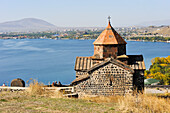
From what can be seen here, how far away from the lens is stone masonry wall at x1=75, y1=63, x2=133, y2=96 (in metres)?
13.8

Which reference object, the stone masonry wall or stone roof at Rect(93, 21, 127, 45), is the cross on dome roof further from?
the stone masonry wall

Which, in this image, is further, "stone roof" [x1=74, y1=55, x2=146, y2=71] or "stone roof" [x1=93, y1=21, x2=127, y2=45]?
"stone roof" [x1=74, y1=55, x2=146, y2=71]

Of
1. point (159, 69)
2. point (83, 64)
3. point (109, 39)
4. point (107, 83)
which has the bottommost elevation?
point (159, 69)

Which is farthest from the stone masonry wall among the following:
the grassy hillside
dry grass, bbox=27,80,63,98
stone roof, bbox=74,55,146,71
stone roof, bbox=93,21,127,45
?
the grassy hillside

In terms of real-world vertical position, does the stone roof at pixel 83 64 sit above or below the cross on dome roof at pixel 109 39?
below

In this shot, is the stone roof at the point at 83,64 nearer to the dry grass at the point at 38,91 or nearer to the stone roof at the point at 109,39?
the stone roof at the point at 109,39

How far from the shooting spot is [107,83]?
13.9 metres

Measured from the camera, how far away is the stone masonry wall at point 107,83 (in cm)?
1382

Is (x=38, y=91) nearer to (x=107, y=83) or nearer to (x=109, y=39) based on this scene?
(x=107, y=83)

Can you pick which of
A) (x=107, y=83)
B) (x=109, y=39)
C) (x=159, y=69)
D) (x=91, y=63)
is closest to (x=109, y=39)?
(x=109, y=39)

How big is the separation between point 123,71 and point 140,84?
2.02 meters

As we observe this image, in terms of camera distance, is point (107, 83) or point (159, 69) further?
point (159, 69)

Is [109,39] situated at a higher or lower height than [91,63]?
higher

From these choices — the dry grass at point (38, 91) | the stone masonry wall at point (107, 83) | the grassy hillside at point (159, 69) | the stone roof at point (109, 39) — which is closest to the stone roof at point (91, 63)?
the stone roof at point (109, 39)
